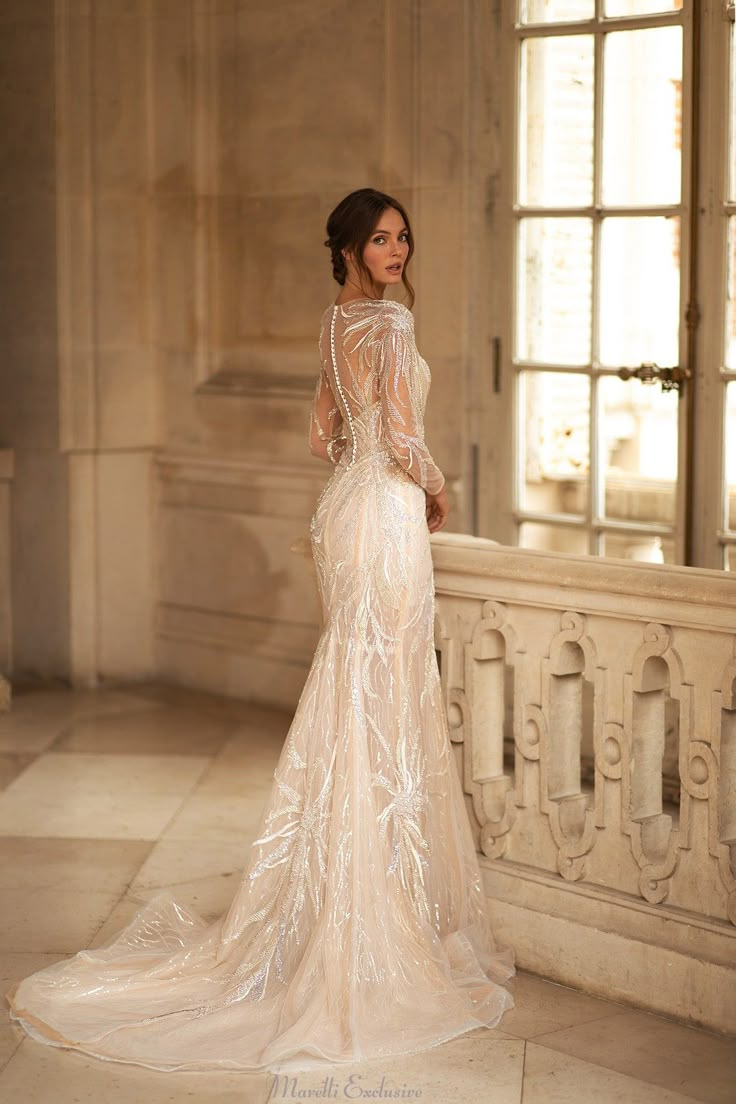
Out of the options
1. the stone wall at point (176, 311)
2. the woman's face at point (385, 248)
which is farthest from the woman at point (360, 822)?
the stone wall at point (176, 311)

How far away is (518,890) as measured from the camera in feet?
12.6

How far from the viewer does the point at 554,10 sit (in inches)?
211

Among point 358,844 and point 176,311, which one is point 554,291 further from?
point 358,844

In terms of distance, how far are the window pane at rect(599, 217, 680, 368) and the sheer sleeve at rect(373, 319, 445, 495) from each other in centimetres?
179

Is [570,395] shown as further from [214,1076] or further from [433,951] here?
[214,1076]

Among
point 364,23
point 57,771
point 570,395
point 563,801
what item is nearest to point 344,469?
point 563,801

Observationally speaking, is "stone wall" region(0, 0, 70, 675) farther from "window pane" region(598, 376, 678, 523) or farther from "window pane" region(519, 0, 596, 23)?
"window pane" region(598, 376, 678, 523)

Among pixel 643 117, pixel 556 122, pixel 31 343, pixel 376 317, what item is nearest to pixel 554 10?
pixel 556 122

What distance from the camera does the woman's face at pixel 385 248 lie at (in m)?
3.61

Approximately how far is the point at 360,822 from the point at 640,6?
2903 millimetres

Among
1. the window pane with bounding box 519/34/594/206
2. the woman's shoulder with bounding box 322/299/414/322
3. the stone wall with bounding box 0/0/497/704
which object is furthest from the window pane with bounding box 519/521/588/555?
the woman's shoulder with bounding box 322/299/414/322

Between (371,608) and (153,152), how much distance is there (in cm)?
366

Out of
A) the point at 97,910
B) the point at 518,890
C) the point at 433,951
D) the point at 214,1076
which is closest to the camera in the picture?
the point at 214,1076

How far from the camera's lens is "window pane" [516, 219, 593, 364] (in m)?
5.41
